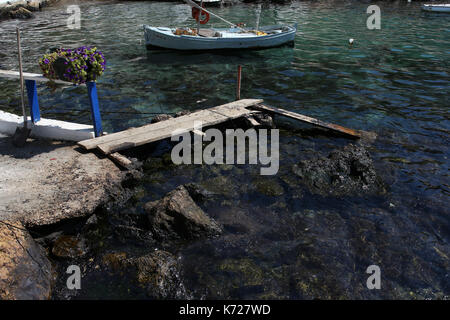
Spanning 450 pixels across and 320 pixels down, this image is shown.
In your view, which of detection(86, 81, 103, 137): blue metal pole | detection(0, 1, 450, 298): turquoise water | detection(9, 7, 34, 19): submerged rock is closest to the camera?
detection(0, 1, 450, 298): turquoise water

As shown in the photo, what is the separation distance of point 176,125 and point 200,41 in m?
13.8

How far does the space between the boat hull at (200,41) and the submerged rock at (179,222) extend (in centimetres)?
1814

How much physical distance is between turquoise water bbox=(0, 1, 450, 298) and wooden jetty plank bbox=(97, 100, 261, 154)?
1281mm

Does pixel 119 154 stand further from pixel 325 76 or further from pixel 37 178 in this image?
pixel 325 76

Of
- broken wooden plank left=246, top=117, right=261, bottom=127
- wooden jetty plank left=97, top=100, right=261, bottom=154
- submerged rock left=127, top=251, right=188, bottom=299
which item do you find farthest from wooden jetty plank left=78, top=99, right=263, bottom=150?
submerged rock left=127, top=251, right=188, bottom=299

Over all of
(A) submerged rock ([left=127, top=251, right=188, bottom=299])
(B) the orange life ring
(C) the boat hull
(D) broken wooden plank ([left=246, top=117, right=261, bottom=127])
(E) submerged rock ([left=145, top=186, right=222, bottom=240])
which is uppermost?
(B) the orange life ring

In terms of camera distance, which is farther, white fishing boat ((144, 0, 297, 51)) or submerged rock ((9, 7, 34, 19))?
submerged rock ((9, 7, 34, 19))

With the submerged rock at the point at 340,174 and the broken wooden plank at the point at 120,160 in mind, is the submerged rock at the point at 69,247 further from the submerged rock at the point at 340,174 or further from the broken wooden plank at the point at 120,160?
the submerged rock at the point at 340,174

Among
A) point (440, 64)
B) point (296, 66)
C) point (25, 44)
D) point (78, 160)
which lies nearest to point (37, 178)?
point (78, 160)

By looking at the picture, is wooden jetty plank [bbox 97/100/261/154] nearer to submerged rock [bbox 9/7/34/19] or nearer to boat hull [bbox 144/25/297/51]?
boat hull [bbox 144/25/297/51]

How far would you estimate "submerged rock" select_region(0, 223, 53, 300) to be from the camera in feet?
18.5

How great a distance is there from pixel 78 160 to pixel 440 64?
2242cm

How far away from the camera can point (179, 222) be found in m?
7.55

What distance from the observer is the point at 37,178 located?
8.38 metres
